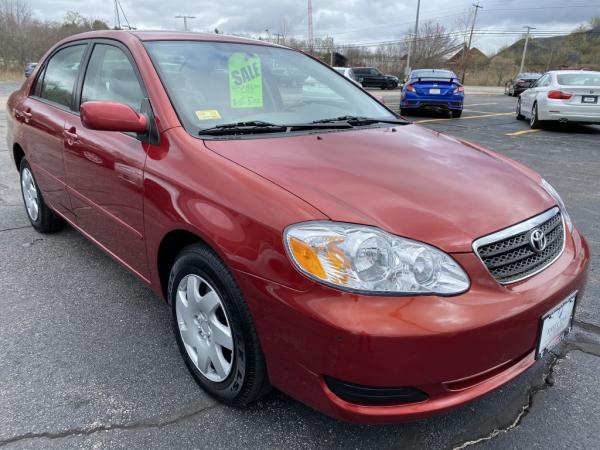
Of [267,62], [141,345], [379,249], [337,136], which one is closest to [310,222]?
[379,249]

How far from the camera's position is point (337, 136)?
241 cm

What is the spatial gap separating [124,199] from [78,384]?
0.91 meters

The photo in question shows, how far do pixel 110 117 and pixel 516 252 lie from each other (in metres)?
1.81

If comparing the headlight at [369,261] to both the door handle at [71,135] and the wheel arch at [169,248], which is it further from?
the door handle at [71,135]

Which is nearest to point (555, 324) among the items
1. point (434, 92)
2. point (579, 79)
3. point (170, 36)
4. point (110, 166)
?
point (110, 166)

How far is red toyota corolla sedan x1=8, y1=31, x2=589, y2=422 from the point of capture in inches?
60.3

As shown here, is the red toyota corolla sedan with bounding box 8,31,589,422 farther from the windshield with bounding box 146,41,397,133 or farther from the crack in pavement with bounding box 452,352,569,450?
the crack in pavement with bounding box 452,352,569,450

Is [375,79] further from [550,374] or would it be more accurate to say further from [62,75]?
[550,374]

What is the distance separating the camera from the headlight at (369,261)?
1540 millimetres

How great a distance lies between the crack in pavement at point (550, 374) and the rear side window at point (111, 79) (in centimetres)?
220

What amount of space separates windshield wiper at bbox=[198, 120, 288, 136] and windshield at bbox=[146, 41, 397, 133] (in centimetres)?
4

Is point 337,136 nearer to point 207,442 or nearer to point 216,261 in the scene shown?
point 216,261

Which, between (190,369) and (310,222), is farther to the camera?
(190,369)

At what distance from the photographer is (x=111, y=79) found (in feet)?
9.09
